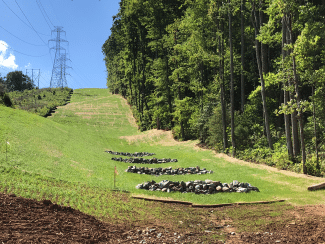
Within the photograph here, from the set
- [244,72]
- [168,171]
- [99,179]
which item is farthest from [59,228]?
[244,72]

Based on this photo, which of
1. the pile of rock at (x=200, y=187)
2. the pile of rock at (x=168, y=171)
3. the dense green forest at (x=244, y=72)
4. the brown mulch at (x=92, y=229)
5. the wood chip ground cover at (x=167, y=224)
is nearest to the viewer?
the brown mulch at (x=92, y=229)

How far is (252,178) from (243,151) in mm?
7993

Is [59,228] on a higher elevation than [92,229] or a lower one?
higher

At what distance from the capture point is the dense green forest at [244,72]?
637 inches

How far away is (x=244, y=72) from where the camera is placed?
28328 mm

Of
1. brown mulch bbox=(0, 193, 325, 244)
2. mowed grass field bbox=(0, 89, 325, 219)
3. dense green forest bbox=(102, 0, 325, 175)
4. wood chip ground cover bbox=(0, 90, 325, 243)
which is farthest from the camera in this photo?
dense green forest bbox=(102, 0, 325, 175)

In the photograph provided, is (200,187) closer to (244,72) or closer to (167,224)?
(167,224)

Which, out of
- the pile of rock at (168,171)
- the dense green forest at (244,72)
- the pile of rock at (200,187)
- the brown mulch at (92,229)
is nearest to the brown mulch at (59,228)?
the brown mulch at (92,229)

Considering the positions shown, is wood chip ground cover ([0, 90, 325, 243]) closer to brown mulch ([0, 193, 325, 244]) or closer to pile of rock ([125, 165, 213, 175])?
brown mulch ([0, 193, 325, 244])

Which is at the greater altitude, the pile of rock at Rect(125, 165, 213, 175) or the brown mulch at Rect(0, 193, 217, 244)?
the brown mulch at Rect(0, 193, 217, 244)

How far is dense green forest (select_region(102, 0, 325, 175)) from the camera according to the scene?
16.2 meters

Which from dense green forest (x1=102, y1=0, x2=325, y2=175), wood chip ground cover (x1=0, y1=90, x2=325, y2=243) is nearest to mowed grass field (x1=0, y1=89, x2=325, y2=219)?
wood chip ground cover (x1=0, y1=90, x2=325, y2=243)

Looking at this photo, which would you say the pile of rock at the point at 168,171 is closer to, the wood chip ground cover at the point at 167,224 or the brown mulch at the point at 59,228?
the wood chip ground cover at the point at 167,224

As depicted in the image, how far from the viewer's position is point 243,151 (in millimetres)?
23922
